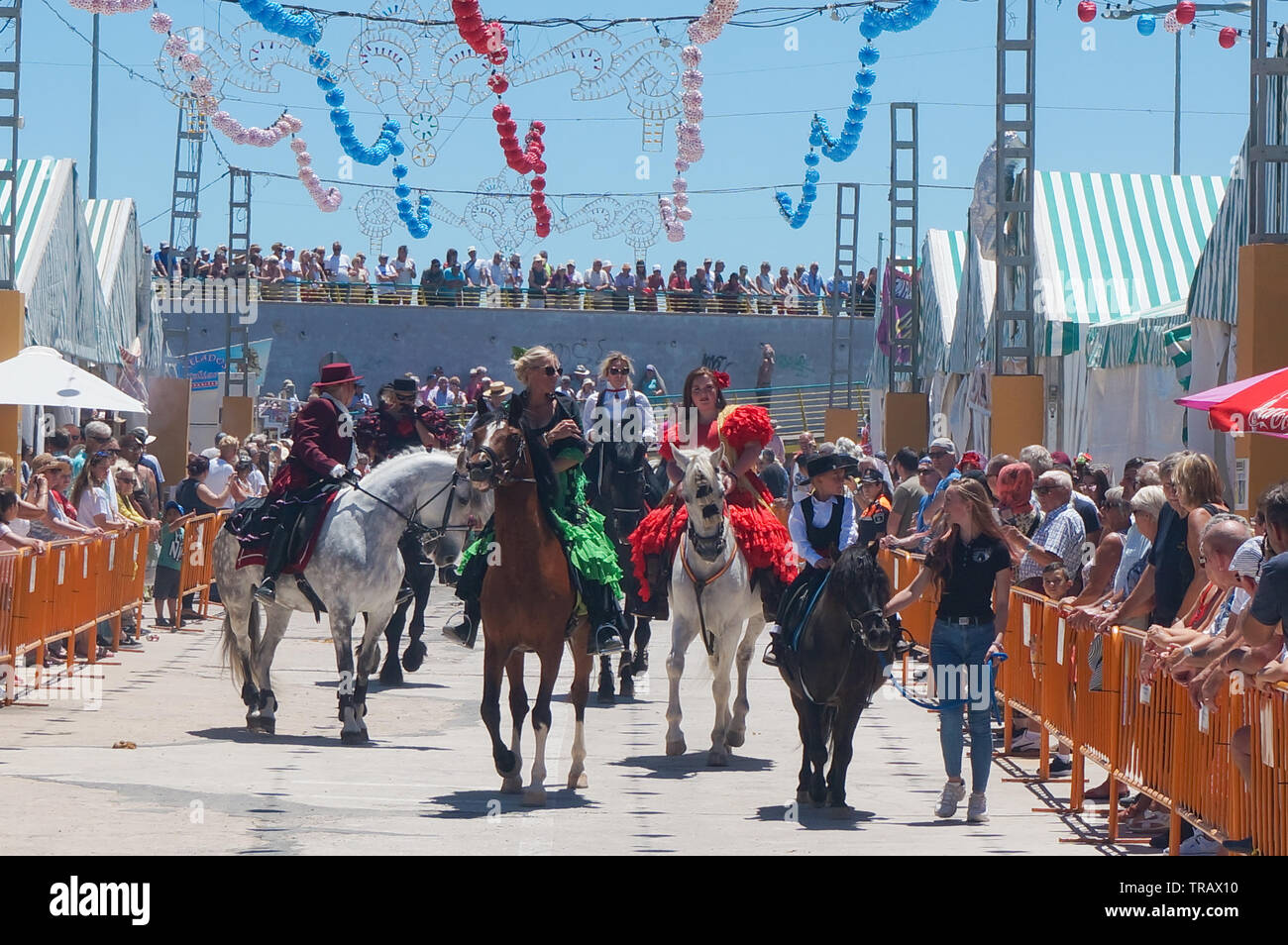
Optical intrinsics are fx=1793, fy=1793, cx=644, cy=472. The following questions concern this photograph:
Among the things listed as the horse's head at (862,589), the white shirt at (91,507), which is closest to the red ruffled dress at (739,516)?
the horse's head at (862,589)

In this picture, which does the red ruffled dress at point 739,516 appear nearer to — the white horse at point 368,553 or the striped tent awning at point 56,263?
the white horse at point 368,553

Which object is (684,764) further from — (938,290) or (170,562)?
(938,290)

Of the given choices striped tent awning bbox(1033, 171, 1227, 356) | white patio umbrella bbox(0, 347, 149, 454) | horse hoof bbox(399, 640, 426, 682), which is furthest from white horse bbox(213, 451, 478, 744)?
striped tent awning bbox(1033, 171, 1227, 356)

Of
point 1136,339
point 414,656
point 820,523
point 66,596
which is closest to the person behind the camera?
point 820,523

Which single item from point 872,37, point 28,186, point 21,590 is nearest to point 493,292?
point 28,186

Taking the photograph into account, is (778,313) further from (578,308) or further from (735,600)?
(735,600)

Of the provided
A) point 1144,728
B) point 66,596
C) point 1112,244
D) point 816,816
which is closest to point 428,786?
point 816,816

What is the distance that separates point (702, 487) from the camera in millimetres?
11367

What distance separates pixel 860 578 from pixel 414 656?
22.5 ft

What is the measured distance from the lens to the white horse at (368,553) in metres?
12.3

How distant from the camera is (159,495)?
A: 23.0 metres

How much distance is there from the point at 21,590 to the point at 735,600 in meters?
5.94

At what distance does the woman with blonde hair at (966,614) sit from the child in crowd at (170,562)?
42.0 feet
